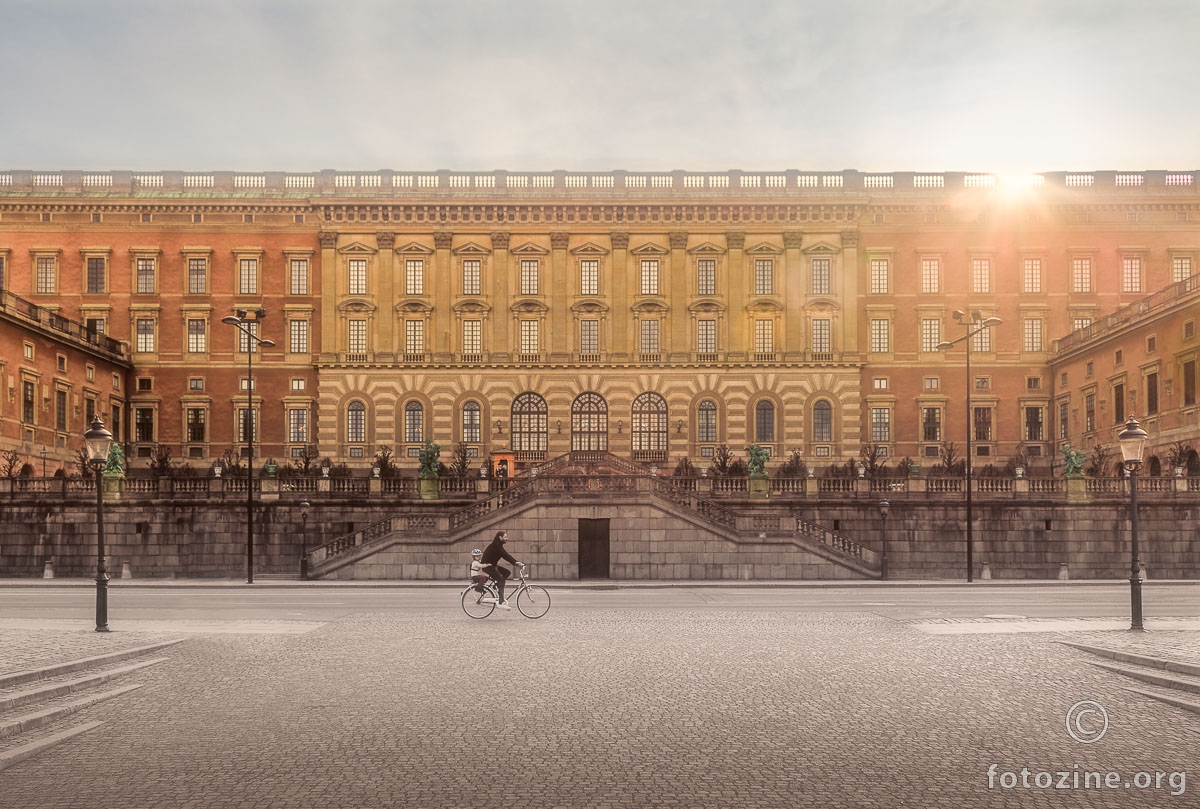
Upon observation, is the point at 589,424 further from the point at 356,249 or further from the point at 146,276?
the point at 146,276

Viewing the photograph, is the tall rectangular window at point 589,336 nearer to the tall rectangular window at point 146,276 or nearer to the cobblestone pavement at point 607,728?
the tall rectangular window at point 146,276

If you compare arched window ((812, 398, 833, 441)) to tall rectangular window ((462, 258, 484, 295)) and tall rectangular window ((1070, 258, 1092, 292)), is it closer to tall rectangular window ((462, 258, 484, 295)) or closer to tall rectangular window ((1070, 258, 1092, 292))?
tall rectangular window ((1070, 258, 1092, 292))

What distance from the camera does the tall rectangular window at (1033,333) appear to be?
7769 centimetres

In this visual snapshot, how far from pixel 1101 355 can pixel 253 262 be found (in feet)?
166

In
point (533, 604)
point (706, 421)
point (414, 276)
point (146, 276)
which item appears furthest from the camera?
point (414, 276)

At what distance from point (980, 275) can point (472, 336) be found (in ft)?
105

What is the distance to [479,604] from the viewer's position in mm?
27172

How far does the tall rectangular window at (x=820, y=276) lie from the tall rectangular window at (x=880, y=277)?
9.71 ft

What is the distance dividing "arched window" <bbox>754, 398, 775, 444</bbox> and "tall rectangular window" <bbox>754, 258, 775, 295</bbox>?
6937mm

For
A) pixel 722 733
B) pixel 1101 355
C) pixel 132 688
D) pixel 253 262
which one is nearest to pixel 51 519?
pixel 253 262

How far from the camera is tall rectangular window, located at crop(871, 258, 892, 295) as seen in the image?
257 ft

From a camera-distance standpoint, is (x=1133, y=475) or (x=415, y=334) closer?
(x=1133, y=475)
